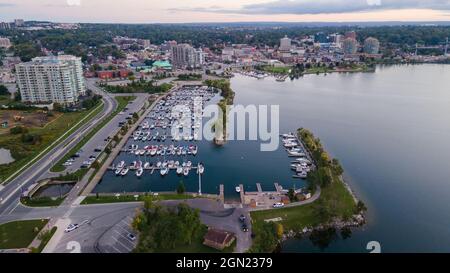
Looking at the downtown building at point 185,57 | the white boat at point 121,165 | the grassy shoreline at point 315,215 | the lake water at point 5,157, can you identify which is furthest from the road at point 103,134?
the downtown building at point 185,57

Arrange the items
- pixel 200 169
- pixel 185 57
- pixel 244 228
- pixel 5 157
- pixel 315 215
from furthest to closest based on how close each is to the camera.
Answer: pixel 185 57 < pixel 5 157 < pixel 200 169 < pixel 315 215 < pixel 244 228

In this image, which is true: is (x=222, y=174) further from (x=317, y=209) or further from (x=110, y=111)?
(x=110, y=111)

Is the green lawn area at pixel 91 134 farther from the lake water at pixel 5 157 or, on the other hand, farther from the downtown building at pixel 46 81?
the downtown building at pixel 46 81

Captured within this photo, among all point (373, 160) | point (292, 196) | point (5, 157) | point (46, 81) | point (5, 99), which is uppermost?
point (46, 81)

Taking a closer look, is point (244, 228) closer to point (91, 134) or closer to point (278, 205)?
point (278, 205)

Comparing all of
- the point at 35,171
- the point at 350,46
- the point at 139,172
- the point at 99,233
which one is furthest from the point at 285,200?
the point at 350,46
